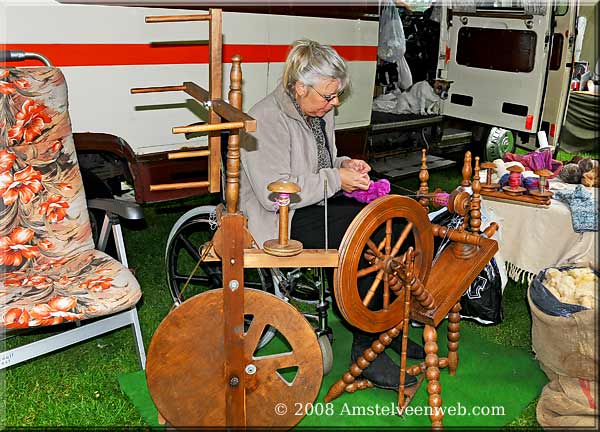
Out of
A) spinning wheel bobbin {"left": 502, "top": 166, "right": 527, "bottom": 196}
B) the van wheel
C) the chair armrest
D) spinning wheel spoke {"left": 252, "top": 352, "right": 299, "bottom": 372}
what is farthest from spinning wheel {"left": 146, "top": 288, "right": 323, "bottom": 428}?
the van wheel

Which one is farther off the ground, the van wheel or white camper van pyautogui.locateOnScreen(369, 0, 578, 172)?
white camper van pyautogui.locateOnScreen(369, 0, 578, 172)

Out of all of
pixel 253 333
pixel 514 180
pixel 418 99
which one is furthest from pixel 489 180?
pixel 418 99

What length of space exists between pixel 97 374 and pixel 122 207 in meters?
0.79

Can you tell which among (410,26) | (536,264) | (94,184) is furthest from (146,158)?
(410,26)

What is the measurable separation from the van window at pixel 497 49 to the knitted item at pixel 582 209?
2.92 m

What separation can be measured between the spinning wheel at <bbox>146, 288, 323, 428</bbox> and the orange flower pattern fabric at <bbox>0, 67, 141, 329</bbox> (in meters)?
0.47

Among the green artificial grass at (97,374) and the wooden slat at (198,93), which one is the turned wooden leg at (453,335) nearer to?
the green artificial grass at (97,374)

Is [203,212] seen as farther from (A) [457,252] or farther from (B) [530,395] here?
(B) [530,395]

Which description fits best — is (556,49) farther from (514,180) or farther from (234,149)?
(234,149)

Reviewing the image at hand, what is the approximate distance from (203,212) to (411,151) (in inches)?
145

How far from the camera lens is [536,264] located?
3170mm

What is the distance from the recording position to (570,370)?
102 inches

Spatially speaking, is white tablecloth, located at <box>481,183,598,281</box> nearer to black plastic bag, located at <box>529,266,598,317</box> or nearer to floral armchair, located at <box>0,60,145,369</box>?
black plastic bag, located at <box>529,266,598,317</box>

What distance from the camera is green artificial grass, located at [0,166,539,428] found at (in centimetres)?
262
